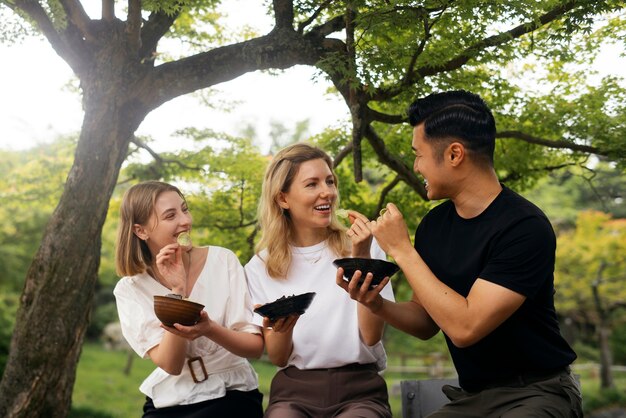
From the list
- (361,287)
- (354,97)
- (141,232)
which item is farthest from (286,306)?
(354,97)

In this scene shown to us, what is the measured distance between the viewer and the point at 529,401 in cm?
260

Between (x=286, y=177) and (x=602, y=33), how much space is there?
168 inches

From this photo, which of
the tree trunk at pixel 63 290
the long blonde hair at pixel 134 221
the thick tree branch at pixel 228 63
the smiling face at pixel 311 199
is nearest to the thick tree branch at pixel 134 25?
the thick tree branch at pixel 228 63

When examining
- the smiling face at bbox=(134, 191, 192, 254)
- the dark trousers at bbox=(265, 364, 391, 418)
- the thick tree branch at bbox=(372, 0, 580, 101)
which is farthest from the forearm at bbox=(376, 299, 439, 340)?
the thick tree branch at bbox=(372, 0, 580, 101)

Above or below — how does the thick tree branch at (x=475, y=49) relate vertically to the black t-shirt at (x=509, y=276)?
above

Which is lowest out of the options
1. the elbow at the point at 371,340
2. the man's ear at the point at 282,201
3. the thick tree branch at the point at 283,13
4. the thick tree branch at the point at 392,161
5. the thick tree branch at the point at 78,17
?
the elbow at the point at 371,340

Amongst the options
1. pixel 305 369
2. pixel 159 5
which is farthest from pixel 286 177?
pixel 159 5

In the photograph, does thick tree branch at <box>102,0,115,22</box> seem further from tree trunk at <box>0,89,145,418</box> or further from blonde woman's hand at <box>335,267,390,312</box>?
blonde woman's hand at <box>335,267,390,312</box>

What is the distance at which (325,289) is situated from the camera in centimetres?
332

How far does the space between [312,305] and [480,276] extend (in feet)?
3.24

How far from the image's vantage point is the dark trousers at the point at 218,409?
323 cm

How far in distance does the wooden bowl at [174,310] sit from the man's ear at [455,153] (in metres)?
1.13

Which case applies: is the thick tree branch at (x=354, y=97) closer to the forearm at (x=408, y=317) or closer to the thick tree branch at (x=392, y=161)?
the thick tree branch at (x=392, y=161)

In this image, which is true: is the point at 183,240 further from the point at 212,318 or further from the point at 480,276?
the point at 480,276
